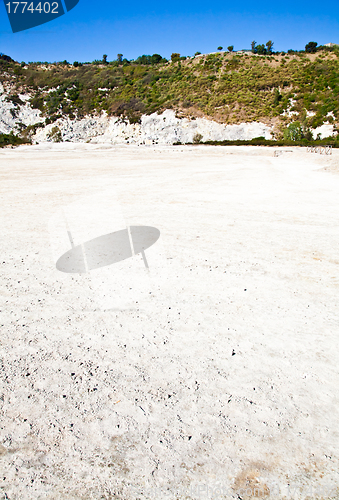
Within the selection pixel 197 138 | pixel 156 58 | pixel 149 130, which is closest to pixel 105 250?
pixel 197 138

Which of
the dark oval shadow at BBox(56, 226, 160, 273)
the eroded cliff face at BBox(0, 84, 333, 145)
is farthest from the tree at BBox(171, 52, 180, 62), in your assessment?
the dark oval shadow at BBox(56, 226, 160, 273)

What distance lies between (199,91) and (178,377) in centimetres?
6983

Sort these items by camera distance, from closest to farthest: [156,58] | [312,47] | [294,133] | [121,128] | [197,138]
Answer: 1. [294,133]
2. [197,138]
3. [121,128]
4. [312,47]
5. [156,58]

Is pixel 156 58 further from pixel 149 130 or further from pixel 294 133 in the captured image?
pixel 294 133

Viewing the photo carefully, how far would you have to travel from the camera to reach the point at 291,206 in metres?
9.18

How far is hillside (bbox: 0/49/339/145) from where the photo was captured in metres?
52.2

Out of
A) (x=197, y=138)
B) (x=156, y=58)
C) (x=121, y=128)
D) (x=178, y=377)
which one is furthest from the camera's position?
(x=156, y=58)

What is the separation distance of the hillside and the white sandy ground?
43.4 m

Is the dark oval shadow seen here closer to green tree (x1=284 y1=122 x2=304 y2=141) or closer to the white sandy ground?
the white sandy ground

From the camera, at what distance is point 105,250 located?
18.9 ft

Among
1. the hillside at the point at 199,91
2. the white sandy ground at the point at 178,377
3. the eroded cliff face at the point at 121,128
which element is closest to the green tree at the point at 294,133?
the hillside at the point at 199,91

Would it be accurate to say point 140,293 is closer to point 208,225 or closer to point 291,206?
point 208,225

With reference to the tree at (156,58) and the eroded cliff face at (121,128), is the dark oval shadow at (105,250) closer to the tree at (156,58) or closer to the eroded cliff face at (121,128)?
the eroded cliff face at (121,128)

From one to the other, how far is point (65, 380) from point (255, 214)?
6736mm
